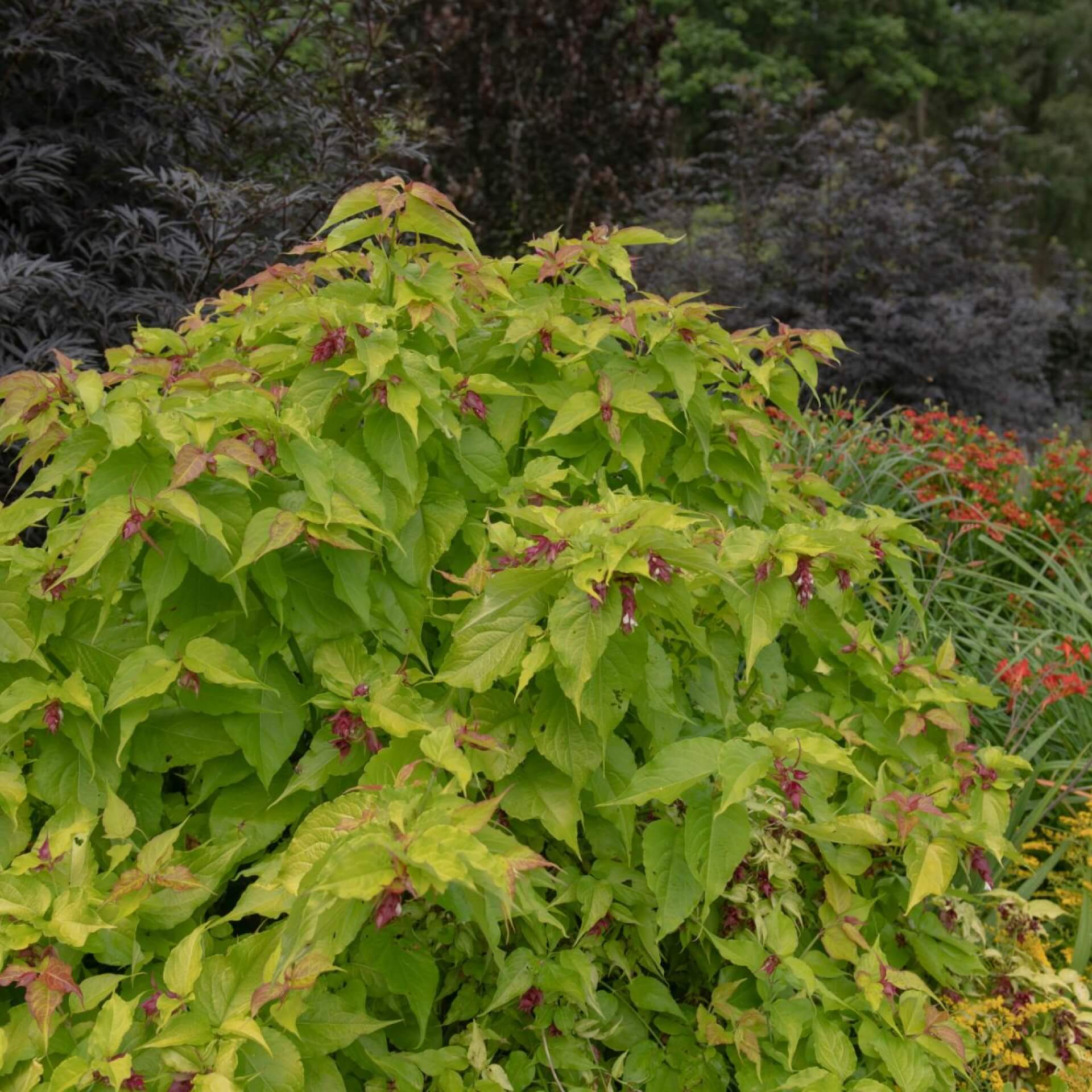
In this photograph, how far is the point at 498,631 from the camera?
1.58 metres

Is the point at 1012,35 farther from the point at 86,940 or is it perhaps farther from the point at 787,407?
the point at 86,940

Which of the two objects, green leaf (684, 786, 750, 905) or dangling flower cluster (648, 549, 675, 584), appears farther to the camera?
green leaf (684, 786, 750, 905)

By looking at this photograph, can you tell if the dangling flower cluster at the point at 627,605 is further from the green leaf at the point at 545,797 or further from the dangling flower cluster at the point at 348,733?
the dangling flower cluster at the point at 348,733

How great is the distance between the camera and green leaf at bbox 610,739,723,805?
5.05 feet

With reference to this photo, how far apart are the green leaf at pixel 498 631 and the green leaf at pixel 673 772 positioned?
26 centimetres

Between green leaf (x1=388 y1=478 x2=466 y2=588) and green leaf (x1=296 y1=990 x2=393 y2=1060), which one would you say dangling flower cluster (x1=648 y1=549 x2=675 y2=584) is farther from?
green leaf (x1=296 y1=990 x2=393 y2=1060)

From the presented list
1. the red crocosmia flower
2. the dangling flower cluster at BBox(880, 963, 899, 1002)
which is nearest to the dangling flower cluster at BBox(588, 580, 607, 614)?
the dangling flower cluster at BBox(880, 963, 899, 1002)

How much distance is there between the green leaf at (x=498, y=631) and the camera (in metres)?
1.55

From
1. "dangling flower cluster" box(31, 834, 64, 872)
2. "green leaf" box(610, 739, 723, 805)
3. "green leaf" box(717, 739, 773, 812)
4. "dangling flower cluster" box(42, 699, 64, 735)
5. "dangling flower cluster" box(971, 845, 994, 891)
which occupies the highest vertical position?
"green leaf" box(717, 739, 773, 812)

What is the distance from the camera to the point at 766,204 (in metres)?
11.5

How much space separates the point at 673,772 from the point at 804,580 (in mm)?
401

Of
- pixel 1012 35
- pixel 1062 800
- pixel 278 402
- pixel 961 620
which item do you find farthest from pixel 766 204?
pixel 1012 35

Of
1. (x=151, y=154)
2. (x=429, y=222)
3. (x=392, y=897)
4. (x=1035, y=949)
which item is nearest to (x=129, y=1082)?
(x=392, y=897)

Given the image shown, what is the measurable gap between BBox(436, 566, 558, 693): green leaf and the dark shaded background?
1590mm
